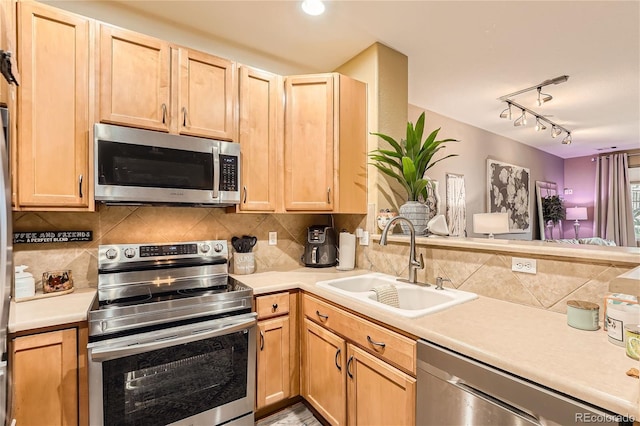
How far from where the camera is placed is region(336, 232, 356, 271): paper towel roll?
2.31 m

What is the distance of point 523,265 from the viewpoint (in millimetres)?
1439

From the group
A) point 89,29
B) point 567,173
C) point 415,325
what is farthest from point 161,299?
point 567,173

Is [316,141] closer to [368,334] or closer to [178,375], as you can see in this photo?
[368,334]

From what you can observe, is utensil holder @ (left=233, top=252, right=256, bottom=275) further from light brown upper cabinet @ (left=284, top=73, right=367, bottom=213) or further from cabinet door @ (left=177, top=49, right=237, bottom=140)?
cabinet door @ (left=177, top=49, right=237, bottom=140)

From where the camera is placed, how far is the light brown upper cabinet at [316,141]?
86.5 inches

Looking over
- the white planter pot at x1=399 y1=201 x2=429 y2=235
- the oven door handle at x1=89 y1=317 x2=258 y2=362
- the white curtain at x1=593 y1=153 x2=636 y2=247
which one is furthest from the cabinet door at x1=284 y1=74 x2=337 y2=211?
the white curtain at x1=593 y1=153 x2=636 y2=247

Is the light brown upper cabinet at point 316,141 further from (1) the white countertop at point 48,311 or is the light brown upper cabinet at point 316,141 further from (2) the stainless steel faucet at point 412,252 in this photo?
(1) the white countertop at point 48,311

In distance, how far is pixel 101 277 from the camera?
1.71 meters

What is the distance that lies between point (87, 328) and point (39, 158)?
86cm

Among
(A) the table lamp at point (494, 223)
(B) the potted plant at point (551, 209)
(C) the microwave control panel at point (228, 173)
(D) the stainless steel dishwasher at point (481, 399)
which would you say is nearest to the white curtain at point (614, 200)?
(B) the potted plant at point (551, 209)

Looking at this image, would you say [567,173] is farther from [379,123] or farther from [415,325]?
[415,325]

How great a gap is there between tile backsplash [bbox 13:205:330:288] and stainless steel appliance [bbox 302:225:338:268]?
0.19 metres

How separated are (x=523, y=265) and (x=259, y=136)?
1728mm

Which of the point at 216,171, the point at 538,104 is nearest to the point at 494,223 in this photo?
the point at 538,104
